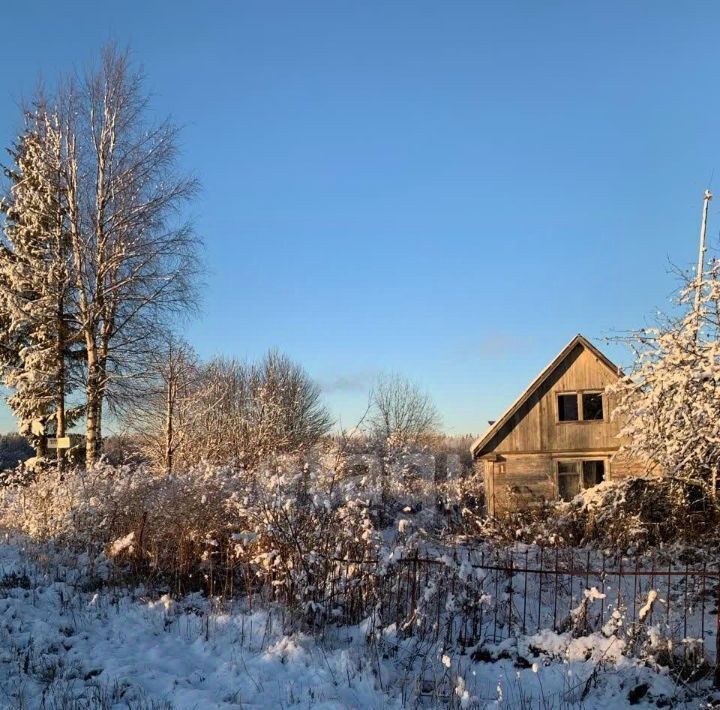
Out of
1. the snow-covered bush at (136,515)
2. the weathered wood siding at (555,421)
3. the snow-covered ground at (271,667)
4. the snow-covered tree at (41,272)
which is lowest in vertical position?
the snow-covered ground at (271,667)

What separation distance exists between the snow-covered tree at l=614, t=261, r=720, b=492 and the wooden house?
4995 mm

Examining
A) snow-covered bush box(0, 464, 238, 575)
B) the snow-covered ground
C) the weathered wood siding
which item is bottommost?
the snow-covered ground

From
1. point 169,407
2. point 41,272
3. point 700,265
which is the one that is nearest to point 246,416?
point 169,407

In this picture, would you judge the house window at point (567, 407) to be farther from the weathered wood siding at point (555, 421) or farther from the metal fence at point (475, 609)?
the metal fence at point (475, 609)

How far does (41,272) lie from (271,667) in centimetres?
1507

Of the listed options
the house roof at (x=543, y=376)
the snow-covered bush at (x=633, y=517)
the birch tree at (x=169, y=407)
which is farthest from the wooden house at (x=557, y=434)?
the birch tree at (x=169, y=407)

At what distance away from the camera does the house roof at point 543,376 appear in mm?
20797

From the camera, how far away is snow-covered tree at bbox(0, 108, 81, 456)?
18234mm

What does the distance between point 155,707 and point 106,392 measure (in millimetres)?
15044

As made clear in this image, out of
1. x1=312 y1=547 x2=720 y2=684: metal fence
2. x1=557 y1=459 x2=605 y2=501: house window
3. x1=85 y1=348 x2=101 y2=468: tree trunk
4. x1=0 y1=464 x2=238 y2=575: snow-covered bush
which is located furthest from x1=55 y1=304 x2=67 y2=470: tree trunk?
x1=557 y1=459 x2=605 y2=501: house window

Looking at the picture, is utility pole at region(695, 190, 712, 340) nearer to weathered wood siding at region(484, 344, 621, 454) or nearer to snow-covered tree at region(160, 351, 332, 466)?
weathered wood siding at region(484, 344, 621, 454)

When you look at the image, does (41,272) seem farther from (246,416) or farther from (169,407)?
(246,416)

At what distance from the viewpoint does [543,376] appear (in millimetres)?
20906

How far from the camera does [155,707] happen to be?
207 inches
